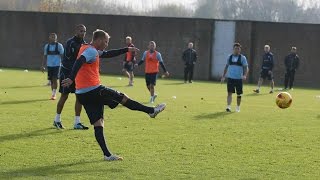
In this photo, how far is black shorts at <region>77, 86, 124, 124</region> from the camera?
9.82 meters

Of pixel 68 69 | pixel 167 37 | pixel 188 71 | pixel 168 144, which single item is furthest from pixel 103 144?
pixel 167 37

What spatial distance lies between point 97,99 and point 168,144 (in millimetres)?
2130

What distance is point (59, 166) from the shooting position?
9.17 m

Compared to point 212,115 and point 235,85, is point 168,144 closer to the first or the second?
point 212,115

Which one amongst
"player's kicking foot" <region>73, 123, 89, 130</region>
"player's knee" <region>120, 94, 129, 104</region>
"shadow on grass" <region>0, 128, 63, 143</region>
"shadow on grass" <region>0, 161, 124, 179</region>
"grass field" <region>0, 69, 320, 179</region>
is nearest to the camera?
"shadow on grass" <region>0, 161, 124, 179</region>

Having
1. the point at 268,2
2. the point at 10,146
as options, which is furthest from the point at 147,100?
the point at 268,2

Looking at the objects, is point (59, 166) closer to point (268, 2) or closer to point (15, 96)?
point (15, 96)

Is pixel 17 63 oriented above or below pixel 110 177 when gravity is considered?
below

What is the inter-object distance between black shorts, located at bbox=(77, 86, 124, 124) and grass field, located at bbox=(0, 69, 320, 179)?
27.4 inches

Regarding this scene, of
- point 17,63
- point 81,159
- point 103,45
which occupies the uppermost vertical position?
point 103,45

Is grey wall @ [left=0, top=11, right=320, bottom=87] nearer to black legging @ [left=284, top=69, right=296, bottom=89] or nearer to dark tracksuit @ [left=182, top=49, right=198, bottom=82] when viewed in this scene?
dark tracksuit @ [left=182, top=49, right=198, bottom=82]

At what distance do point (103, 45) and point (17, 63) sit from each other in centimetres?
3291

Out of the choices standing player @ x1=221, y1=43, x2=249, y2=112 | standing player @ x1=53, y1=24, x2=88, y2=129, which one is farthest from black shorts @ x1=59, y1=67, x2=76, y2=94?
standing player @ x1=221, y1=43, x2=249, y2=112

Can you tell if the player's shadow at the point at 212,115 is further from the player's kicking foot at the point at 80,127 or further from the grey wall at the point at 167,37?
the grey wall at the point at 167,37
